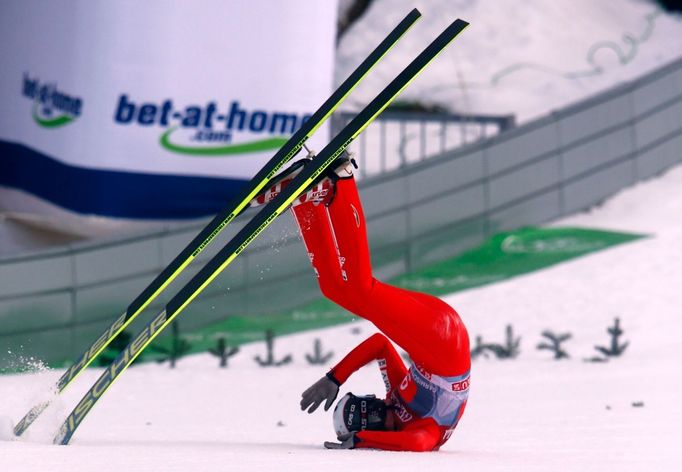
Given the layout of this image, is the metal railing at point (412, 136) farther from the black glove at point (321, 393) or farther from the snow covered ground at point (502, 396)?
the black glove at point (321, 393)

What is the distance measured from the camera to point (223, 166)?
1214 cm

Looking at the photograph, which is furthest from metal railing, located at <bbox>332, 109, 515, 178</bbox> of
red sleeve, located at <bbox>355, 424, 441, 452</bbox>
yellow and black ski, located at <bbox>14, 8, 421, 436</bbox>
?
red sleeve, located at <bbox>355, 424, 441, 452</bbox>

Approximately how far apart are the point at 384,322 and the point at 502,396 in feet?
10.1

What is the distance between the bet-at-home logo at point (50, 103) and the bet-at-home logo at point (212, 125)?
0.49 m

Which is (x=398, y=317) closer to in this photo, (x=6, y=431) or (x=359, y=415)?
(x=359, y=415)

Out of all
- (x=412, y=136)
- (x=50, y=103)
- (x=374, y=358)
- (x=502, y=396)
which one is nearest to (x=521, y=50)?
(x=412, y=136)

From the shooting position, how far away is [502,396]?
29.8 ft

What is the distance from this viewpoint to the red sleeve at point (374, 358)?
650cm

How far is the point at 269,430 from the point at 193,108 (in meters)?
4.69

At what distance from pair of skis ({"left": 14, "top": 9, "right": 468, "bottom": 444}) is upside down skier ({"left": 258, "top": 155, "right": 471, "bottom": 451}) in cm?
15

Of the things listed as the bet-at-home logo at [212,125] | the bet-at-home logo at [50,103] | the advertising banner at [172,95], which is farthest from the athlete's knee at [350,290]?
the bet-at-home logo at [50,103]

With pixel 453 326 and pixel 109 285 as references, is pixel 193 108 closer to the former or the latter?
pixel 109 285

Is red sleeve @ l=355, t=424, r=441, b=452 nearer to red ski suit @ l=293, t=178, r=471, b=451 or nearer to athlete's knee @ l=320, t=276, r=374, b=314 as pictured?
red ski suit @ l=293, t=178, r=471, b=451

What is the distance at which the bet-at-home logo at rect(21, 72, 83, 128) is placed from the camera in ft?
39.4
